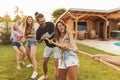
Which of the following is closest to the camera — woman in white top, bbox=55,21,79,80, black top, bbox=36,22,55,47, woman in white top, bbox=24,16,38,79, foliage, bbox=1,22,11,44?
woman in white top, bbox=55,21,79,80

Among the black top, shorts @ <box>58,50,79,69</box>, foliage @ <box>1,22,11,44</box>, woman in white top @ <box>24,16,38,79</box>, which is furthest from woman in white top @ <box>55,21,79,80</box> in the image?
foliage @ <box>1,22,11,44</box>

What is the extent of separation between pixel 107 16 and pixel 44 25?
18403mm

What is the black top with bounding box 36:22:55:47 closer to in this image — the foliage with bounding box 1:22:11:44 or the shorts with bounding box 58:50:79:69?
the shorts with bounding box 58:50:79:69

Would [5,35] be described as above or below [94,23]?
below

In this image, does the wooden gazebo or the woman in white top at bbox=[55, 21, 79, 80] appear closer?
the woman in white top at bbox=[55, 21, 79, 80]

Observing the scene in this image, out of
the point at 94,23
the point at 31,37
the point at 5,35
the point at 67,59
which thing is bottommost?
the point at 5,35

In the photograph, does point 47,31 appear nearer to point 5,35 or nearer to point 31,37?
point 31,37

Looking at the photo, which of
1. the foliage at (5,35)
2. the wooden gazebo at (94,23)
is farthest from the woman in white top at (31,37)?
the wooden gazebo at (94,23)

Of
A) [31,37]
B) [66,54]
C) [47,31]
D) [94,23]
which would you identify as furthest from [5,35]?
[66,54]

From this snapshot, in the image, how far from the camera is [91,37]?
24438 millimetres

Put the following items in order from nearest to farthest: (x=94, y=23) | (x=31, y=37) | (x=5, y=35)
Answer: (x=31, y=37)
(x=5, y=35)
(x=94, y=23)

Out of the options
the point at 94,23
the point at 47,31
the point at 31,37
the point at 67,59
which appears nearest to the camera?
the point at 67,59

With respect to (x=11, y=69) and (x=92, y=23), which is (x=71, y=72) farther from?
(x=92, y=23)

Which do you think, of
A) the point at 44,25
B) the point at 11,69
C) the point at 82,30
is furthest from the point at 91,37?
the point at 44,25
